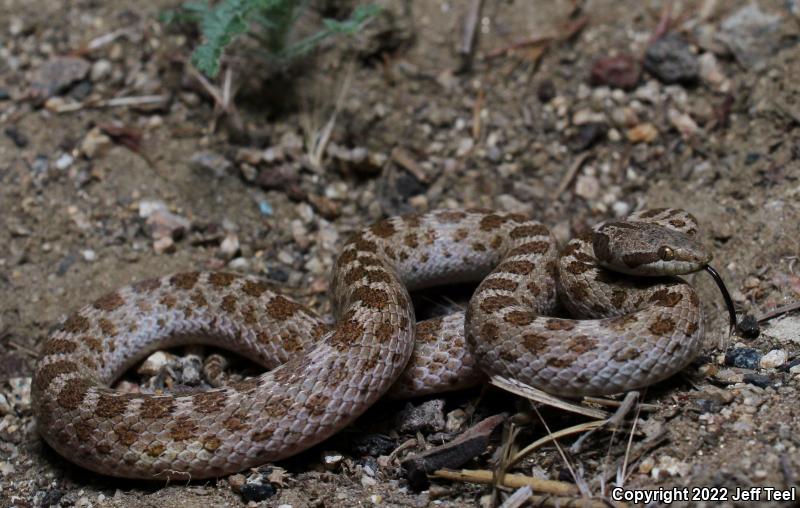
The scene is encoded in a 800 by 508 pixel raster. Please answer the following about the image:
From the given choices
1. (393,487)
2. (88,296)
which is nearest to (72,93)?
(88,296)

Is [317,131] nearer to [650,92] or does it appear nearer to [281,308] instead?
[281,308]

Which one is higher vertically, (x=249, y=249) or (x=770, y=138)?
(x=770, y=138)

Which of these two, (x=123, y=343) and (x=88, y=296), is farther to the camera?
(x=88, y=296)

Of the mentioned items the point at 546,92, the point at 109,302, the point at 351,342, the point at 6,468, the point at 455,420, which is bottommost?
the point at 6,468

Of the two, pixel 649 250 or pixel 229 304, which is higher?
pixel 649 250

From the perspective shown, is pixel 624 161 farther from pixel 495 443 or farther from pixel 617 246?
pixel 495 443

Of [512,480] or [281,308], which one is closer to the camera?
[512,480]

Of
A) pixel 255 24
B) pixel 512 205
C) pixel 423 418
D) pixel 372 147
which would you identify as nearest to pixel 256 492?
pixel 423 418

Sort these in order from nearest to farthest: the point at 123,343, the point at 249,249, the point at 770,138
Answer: the point at 123,343, the point at 770,138, the point at 249,249
